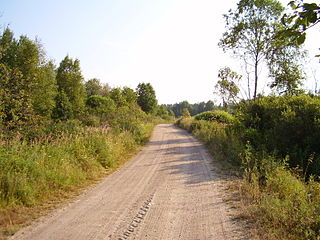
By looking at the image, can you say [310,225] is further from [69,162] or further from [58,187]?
[69,162]

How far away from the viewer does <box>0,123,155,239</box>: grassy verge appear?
5.55 m

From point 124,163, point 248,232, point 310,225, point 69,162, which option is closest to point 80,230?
point 248,232

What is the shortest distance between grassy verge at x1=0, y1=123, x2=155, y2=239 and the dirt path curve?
1.65 feet

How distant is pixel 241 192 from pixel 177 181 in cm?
209

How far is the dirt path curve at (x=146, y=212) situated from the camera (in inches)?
174

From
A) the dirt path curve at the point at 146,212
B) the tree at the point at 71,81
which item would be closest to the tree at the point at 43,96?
the tree at the point at 71,81

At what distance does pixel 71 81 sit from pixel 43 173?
39257mm

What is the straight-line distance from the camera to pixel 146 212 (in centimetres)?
539

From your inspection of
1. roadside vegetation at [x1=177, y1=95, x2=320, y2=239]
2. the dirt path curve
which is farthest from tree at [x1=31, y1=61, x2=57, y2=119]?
the dirt path curve

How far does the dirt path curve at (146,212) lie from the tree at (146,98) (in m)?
52.8

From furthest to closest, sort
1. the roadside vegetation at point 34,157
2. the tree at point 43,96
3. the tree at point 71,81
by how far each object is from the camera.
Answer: the tree at point 71,81 → the tree at point 43,96 → the roadside vegetation at point 34,157

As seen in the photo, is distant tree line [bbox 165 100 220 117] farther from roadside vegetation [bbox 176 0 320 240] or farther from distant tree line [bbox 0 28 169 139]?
roadside vegetation [bbox 176 0 320 240]

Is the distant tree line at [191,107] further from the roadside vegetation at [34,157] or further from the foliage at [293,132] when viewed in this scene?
the roadside vegetation at [34,157]

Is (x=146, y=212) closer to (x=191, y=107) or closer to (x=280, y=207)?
(x=280, y=207)
